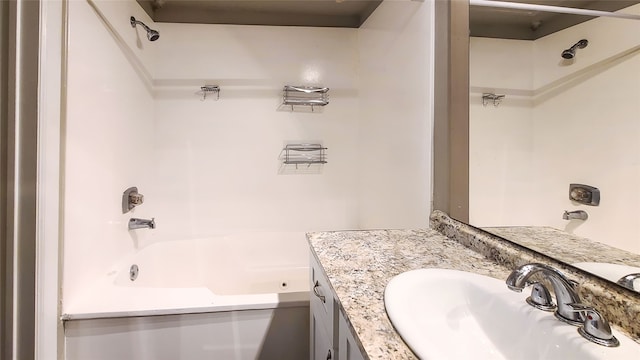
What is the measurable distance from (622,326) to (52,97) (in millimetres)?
1821

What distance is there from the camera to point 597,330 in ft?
1.82

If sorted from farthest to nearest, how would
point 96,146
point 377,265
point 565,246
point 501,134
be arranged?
point 96,146 < point 501,134 < point 377,265 < point 565,246

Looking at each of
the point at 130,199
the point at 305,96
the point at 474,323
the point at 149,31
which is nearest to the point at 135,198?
the point at 130,199

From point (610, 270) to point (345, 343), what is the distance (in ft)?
2.04

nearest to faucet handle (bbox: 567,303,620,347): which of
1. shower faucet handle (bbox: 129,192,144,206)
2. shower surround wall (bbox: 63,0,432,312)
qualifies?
shower surround wall (bbox: 63,0,432,312)

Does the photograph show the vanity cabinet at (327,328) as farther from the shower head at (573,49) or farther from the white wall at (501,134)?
the shower head at (573,49)

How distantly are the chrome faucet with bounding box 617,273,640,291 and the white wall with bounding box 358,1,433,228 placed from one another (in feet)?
2.60

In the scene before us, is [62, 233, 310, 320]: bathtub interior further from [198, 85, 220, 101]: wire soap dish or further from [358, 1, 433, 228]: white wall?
[198, 85, 220, 101]: wire soap dish

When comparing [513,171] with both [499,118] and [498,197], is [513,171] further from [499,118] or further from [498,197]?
[499,118]

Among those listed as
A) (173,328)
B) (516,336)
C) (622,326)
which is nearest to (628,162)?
(622,326)

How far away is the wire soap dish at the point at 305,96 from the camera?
2.47m

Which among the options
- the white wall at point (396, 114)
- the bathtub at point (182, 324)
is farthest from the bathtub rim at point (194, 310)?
the white wall at point (396, 114)

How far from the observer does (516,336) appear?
68 cm

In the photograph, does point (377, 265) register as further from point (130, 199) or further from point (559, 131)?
point (130, 199)
